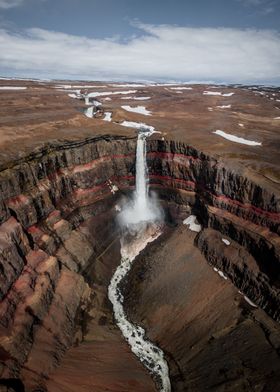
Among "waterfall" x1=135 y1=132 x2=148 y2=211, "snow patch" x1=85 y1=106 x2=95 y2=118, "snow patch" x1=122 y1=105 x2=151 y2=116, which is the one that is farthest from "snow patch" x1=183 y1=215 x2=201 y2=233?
"snow patch" x1=122 y1=105 x2=151 y2=116

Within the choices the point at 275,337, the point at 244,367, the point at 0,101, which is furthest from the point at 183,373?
the point at 0,101

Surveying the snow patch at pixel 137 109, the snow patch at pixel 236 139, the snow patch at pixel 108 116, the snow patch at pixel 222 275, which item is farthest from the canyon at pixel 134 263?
the snow patch at pixel 137 109

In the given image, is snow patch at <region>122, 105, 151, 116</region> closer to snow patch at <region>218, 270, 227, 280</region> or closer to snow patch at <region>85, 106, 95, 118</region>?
snow patch at <region>85, 106, 95, 118</region>

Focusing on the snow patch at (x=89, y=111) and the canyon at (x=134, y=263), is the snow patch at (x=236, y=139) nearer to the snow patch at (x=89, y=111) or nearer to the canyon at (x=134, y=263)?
the canyon at (x=134, y=263)

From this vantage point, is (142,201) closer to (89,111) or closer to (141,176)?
(141,176)

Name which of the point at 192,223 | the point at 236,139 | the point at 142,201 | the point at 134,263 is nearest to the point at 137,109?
the point at 236,139

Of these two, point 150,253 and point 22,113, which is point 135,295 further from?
point 22,113

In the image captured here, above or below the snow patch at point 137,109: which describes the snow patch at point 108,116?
above
